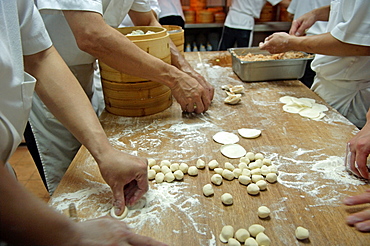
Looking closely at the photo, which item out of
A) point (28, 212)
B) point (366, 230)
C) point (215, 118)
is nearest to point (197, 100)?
point (215, 118)

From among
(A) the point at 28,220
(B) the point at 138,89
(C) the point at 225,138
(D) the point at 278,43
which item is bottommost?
(C) the point at 225,138

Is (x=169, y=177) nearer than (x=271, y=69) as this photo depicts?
Yes

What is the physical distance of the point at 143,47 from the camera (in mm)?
1454

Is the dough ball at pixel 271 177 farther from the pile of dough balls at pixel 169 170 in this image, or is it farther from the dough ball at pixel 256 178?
the pile of dough balls at pixel 169 170

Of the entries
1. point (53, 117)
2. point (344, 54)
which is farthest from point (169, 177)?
point (344, 54)

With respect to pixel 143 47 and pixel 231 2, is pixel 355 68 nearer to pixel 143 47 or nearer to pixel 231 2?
pixel 143 47

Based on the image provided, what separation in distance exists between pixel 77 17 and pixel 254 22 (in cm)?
370

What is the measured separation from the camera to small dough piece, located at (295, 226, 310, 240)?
78cm

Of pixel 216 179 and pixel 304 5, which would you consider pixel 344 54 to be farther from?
pixel 304 5

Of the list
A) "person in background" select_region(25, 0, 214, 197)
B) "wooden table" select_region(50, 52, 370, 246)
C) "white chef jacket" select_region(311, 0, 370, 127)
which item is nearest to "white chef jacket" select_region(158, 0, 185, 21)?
"person in background" select_region(25, 0, 214, 197)

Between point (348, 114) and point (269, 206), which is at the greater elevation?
point (269, 206)

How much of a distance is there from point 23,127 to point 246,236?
797mm

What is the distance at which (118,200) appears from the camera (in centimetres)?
90

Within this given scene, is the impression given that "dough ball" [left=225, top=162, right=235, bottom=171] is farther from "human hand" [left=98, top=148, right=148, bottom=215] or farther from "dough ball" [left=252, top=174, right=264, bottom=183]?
"human hand" [left=98, top=148, right=148, bottom=215]
